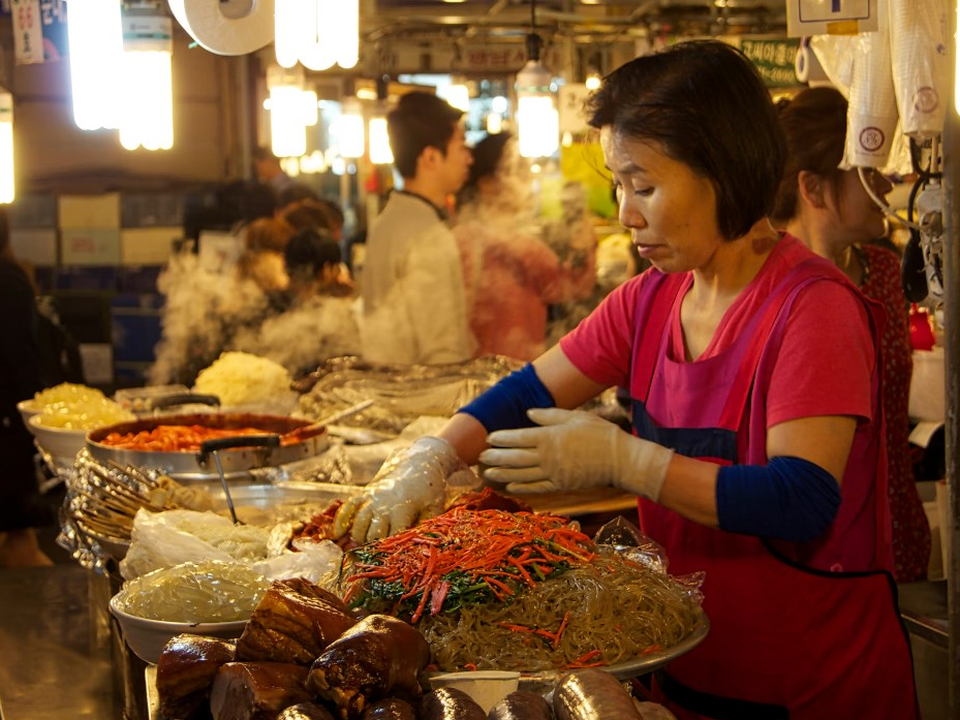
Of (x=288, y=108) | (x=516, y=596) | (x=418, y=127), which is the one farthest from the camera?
(x=288, y=108)

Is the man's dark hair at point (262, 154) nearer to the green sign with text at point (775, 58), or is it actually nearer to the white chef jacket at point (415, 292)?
the green sign with text at point (775, 58)

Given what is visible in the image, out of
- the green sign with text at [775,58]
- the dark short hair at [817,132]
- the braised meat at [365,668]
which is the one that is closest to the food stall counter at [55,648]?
the braised meat at [365,668]

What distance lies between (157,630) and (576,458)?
2.59 feet

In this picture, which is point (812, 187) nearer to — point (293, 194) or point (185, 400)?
point (185, 400)

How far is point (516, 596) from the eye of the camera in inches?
67.8

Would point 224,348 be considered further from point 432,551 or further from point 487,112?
point 487,112

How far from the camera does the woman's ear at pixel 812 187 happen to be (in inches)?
132

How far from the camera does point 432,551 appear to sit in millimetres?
1789

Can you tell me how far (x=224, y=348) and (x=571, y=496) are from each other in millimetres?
2649

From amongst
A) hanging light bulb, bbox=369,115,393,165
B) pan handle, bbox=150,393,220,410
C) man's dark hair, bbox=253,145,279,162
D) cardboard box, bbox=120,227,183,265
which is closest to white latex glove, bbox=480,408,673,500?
pan handle, bbox=150,393,220,410

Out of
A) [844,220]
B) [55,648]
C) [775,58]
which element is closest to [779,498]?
[844,220]

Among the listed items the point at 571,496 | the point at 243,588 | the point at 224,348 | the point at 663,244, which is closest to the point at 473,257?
the point at 224,348

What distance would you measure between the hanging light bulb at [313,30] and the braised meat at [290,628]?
4.50 feet

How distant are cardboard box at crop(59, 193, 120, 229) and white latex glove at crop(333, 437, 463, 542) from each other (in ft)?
27.8
